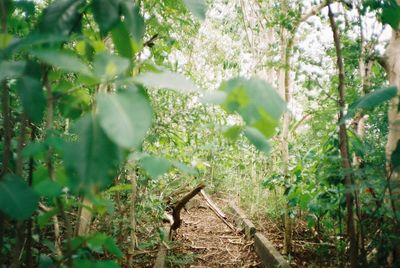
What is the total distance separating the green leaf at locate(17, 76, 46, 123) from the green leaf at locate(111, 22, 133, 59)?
0.25 m

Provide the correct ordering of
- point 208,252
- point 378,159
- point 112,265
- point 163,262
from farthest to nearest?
point 208,252
point 163,262
point 378,159
point 112,265

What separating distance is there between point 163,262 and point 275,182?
1.79 meters

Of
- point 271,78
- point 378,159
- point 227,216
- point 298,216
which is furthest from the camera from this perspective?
point 227,216

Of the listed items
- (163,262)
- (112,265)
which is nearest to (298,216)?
(163,262)

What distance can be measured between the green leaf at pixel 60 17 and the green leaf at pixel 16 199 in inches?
15.4

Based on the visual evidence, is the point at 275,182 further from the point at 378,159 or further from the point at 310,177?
the point at 378,159

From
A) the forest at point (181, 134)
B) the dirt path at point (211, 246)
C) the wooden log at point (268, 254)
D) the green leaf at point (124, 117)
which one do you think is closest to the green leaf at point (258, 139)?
the forest at point (181, 134)

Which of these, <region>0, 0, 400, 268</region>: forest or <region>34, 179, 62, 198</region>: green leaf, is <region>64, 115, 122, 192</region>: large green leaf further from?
<region>34, 179, 62, 198</region>: green leaf

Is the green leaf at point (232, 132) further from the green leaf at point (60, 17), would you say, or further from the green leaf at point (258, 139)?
the green leaf at point (60, 17)

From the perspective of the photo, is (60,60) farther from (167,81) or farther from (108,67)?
(167,81)

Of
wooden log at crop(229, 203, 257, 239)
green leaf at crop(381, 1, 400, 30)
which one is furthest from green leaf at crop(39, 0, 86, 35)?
wooden log at crop(229, 203, 257, 239)

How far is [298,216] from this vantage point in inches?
189

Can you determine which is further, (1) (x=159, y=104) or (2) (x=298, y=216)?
(2) (x=298, y=216)

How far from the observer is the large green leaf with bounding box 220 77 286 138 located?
60 centimetres
